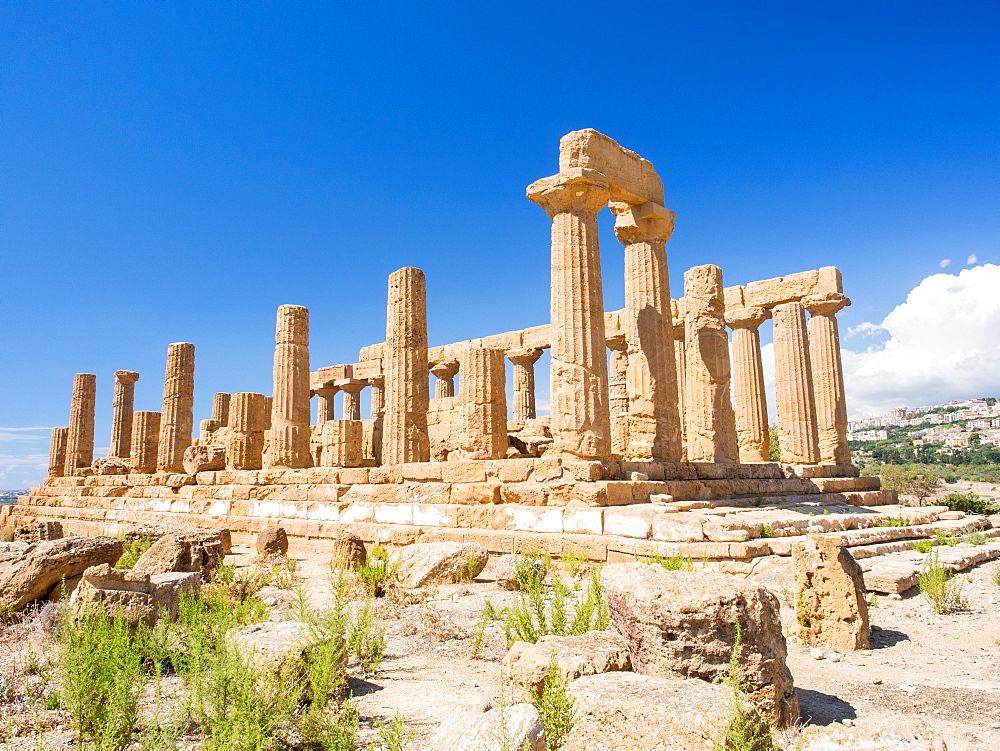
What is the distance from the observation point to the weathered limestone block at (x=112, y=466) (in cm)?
2230

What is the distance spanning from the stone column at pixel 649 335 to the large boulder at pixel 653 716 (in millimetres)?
9467

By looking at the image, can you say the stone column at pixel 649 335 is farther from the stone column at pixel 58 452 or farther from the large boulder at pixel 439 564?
the stone column at pixel 58 452

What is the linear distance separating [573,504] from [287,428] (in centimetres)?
1014

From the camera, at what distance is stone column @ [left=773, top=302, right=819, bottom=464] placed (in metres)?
17.9

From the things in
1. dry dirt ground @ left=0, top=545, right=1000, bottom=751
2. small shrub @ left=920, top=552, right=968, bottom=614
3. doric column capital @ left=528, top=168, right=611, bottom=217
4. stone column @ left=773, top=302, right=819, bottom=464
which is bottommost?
dry dirt ground @ left=0, top=545, right=1000, bottom=751

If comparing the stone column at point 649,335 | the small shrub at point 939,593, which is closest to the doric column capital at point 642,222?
the stone column at point 649,335

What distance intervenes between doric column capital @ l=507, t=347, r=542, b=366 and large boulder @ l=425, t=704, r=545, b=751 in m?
20.0

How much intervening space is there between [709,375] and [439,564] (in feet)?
27.3

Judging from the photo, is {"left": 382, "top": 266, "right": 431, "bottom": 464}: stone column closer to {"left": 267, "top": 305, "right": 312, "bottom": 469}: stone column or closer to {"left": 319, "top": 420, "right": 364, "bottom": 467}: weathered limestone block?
{"left": 319, "top": 420, "right": 364, "bottom": 467}: weathered limestone block

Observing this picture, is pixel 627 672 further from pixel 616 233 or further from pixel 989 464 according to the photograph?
pixel 989 464

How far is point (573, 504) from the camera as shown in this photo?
9.74 m

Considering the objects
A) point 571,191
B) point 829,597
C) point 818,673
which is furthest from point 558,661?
point 571,191

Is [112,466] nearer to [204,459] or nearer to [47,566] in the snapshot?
[204,459]

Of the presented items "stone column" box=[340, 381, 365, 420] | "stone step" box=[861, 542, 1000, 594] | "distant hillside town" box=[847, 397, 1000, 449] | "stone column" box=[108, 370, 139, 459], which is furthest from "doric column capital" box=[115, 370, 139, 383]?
"distant hillside town" box=[847, 397, 1000, 449]
